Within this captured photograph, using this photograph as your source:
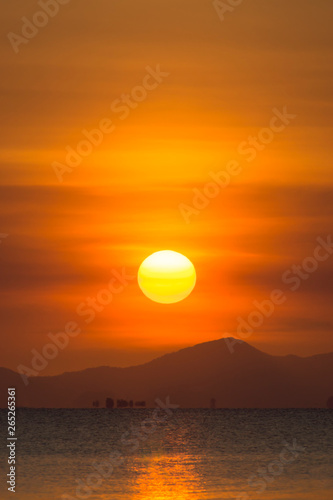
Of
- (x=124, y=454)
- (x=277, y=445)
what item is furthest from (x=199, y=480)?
(x=277, y=445)

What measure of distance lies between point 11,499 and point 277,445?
57610 mm

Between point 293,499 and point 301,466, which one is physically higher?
point 301,466

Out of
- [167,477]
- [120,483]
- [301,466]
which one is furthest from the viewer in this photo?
[301,466]

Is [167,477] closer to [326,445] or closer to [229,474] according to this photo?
[229,474]

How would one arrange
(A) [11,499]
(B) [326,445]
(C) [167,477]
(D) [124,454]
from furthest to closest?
1. (B) [326,445]
2. (D) [124,454]
3. (C) [167,477]
4. (A) [11,499]

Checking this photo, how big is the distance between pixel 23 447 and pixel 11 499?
1887 inches

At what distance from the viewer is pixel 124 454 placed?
84.6 m

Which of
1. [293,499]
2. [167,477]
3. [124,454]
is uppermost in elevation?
[124,454]

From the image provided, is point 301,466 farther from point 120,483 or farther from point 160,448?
point 160,448

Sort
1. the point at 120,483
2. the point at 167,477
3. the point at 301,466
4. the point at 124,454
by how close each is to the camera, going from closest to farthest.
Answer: the point at 120,483 < the point at 167,477 < the point at 301,466 < the point at 124,454

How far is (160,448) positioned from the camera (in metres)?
94.6

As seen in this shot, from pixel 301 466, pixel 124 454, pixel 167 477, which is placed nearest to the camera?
pixel 167 477

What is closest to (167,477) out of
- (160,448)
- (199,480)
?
(199,480)

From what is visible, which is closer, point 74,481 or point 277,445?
point 74,481
